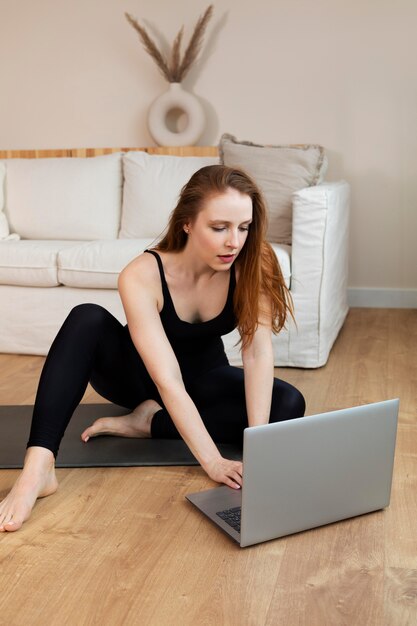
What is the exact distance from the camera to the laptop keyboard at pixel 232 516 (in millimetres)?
1705

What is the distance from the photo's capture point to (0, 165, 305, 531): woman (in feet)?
6.00

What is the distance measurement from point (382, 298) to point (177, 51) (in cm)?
173

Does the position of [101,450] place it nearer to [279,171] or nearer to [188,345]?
[188,345]

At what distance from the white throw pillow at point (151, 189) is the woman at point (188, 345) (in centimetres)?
161

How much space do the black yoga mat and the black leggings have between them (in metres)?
0.06

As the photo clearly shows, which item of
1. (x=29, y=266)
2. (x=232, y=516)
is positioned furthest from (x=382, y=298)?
(x=232, y=516)

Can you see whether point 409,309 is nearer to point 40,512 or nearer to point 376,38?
point 376,38

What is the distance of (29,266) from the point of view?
11.0ft

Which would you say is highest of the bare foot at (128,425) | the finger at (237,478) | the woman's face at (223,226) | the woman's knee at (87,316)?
the woman's face at (223,226)

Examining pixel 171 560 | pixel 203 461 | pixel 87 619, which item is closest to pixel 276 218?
pixel 203 461

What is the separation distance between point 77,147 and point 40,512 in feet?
10.6

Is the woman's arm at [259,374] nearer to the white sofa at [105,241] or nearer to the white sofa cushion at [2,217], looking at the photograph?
the white sofa at [105,241]

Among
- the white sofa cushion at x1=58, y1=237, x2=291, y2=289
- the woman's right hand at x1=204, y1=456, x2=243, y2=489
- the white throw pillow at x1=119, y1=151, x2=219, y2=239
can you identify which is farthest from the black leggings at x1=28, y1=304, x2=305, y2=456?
the white throw pillow at x1=119, y1=151, x2=219, y2=239

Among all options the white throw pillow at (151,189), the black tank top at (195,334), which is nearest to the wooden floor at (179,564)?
the black tank top at (195,334)
